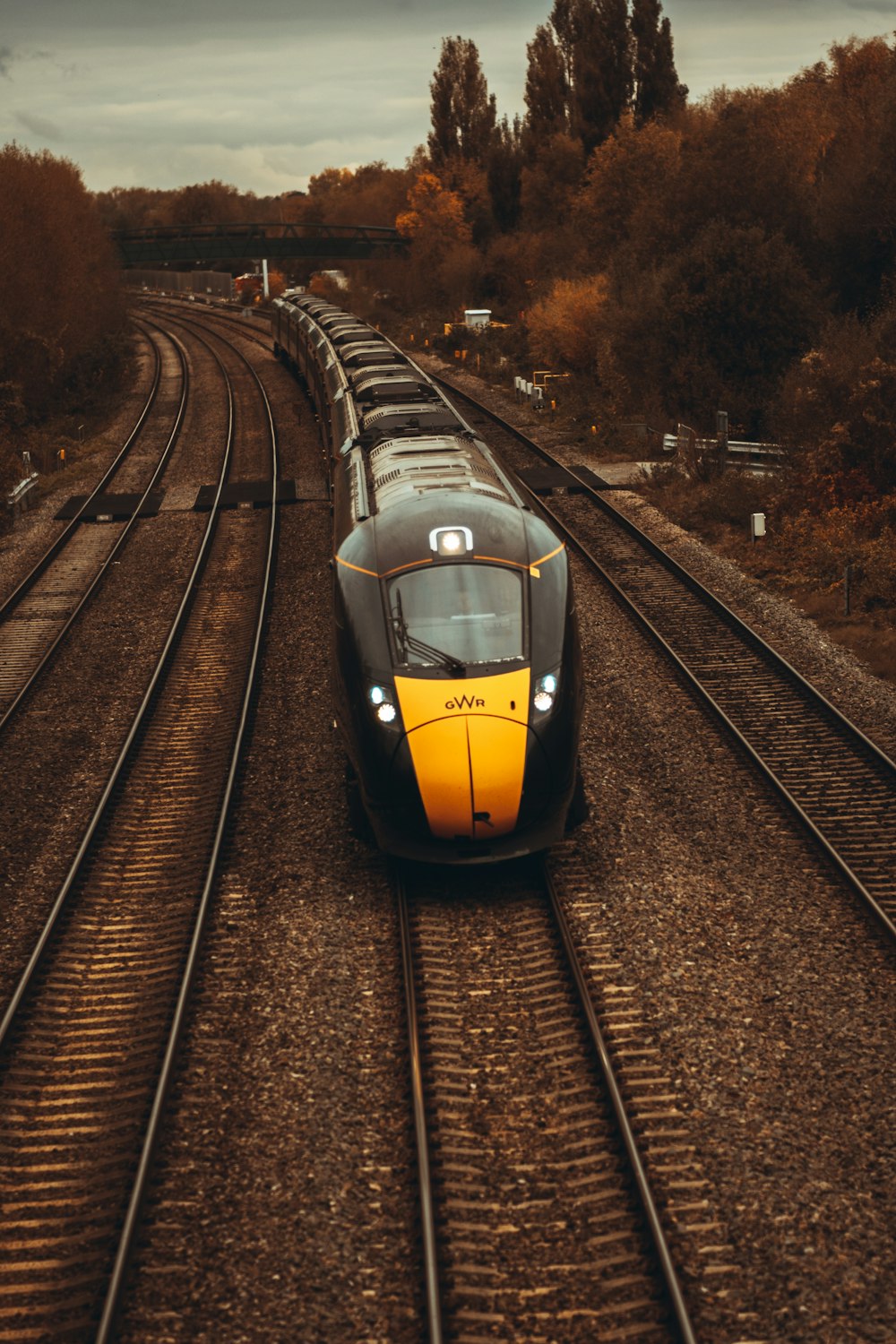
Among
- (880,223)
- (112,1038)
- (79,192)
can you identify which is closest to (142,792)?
(112,1038)

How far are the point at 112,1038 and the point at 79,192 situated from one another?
4964 cm

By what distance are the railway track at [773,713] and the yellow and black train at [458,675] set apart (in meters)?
2.42

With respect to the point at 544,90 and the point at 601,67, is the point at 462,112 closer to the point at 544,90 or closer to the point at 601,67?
the point at 544,90

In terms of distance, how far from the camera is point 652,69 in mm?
55469

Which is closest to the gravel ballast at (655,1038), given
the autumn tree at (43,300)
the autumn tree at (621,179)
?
the autumn tree at (43,300)

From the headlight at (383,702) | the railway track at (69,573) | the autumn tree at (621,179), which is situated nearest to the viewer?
the headlight at (383,702)

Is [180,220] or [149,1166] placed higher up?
[180,220]

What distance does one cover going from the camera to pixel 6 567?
21.4 metres

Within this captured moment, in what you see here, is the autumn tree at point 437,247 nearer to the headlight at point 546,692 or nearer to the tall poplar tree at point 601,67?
the tall poplar tree at point 601,67

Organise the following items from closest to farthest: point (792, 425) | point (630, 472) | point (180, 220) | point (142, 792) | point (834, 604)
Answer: point (142, 792)
point (834, 604)
point (792, 425)
point (630, 472)
point (180, 220)

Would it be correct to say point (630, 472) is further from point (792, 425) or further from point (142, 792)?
point (142, 792)

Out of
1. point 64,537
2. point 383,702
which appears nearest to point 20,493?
Answer: point 64,537

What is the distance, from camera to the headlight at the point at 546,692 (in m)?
9.32

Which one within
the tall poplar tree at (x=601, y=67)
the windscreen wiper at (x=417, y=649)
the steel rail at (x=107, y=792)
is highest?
the tall poplar tree at (x=601, y=67)
